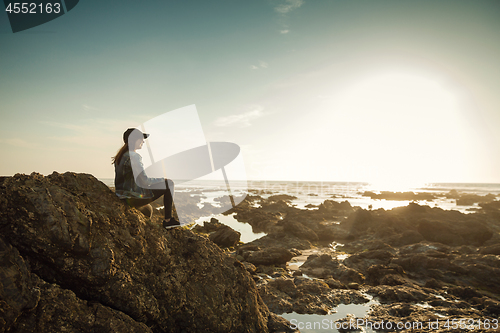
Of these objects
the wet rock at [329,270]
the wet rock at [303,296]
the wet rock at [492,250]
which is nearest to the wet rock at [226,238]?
the wet rock at [329,270]

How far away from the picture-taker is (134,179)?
17.5ft

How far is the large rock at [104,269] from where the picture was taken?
345 centimetres

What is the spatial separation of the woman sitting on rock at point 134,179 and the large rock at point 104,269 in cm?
27

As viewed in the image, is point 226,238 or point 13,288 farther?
point 226,238

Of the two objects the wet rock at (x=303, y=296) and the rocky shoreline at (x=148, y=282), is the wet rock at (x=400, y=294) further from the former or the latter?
the wet rock at (x=303, y=296)

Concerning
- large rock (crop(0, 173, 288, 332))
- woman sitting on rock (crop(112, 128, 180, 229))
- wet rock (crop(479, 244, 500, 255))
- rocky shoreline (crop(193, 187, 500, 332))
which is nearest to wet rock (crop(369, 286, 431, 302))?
rocky shoreline (crop(193, 187, 500, 332))

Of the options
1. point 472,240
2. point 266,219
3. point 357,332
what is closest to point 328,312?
point 357,332

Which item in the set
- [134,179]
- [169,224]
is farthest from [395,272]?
[134,179]

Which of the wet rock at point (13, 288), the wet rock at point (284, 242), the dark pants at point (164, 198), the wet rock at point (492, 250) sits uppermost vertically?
the dark pants at point (164, 198)

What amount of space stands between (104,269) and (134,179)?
6.23 ft

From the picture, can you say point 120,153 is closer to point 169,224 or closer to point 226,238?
point 169,224

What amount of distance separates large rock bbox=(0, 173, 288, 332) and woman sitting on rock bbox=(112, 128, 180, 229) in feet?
0.89

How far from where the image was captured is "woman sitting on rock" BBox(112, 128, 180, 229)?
17.1 ft

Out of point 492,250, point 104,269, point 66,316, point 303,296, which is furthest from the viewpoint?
point 492,250
